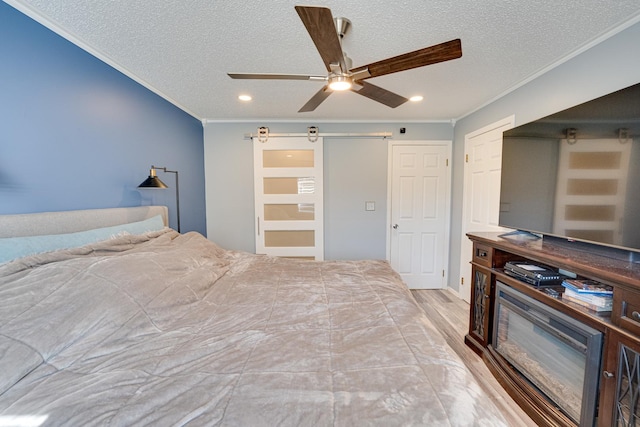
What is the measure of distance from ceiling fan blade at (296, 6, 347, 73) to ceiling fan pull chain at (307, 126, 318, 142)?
2.00m

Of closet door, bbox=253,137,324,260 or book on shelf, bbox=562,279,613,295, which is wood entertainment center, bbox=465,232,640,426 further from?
closet door, bbox=253,137,324,260

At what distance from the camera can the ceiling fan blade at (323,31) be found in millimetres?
1039

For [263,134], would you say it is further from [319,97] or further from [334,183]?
[319,97]

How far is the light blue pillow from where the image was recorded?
118 centimetres

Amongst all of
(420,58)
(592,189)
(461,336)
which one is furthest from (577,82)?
(461,336)

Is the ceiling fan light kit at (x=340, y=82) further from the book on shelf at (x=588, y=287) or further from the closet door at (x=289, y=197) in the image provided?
the closet door at (x=289, y=197)

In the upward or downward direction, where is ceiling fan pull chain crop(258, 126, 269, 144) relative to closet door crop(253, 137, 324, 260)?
upward

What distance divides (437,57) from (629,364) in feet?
5.54

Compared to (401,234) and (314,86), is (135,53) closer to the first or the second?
(314,86)

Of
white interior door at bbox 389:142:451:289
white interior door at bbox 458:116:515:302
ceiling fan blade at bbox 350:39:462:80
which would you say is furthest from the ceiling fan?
white interior door at bbox 389:142:451:289

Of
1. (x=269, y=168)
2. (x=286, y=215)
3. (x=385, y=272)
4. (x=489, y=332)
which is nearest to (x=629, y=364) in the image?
(x=489, y=332)

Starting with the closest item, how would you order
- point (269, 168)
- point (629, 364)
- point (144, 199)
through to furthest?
point (629, 364) < point (144, 199) < point (269, 168)

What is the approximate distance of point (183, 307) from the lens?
4.33 feet

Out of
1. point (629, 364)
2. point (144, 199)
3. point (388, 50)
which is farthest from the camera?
point (144, 199)
